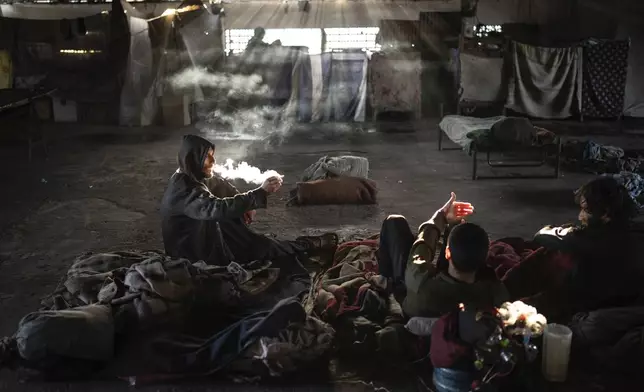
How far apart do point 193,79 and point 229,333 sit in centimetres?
1190

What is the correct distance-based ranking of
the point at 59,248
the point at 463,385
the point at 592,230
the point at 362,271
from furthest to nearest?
the point at 59,248, the point at 362,271, the point at 592,230, the point at 463,385

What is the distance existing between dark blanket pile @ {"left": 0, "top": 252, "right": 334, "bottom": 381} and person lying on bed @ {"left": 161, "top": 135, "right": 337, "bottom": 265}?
61cm

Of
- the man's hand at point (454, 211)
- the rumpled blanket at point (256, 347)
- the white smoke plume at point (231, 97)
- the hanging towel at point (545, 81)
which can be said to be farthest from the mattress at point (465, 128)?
the rumpled blanket at point (256, 347)

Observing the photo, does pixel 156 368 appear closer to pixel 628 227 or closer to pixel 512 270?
pixel 512 270

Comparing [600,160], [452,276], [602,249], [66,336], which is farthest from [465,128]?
[66,336]

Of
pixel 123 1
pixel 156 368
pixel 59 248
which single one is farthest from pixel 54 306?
pixel 123 1

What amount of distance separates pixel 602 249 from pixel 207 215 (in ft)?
10.1

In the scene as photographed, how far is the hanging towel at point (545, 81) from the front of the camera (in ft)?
49.3

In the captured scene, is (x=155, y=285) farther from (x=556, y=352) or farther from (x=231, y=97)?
(x=231, y=97)

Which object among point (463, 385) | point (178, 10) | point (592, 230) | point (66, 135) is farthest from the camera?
point (178, 10)

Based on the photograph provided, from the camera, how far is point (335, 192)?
896 cm

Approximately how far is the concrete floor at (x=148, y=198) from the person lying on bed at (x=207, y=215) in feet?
4.65

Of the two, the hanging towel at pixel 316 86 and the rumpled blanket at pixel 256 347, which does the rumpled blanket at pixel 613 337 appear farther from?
the hanging towel at pixel 316 86

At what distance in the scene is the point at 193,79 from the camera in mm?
15844
